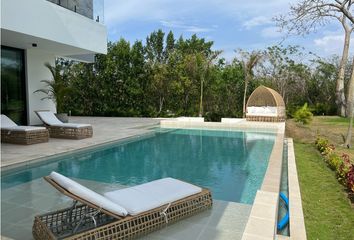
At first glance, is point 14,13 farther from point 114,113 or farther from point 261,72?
point 261,72

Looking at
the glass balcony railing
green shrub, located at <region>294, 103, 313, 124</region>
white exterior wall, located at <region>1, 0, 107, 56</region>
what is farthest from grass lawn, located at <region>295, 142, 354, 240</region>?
the glass balcony railing

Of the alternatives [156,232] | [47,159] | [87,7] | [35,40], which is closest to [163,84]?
[87,7]

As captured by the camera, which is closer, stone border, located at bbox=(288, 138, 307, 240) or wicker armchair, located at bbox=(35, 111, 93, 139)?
stone border, located at bbox=(288, 138, 307, 240)

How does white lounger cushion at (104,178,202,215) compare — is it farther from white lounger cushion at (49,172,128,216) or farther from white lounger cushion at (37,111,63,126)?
white lounger cushion at (37,111,63,126)

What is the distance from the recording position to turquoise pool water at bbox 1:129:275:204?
5.86 metres

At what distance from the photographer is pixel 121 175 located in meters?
6.39

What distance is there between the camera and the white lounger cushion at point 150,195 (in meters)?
3.39

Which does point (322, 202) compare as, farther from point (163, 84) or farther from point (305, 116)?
Result: point (163, 84)

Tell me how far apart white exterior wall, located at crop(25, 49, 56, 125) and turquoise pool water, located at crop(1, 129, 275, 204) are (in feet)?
16.1

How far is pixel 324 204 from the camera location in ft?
16.8

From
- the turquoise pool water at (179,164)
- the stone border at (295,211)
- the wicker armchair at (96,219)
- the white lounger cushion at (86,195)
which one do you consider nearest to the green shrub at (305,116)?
the turquoise pool water at (179,164)

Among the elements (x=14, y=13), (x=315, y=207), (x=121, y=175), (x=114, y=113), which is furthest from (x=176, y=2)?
(x=315, y=207)

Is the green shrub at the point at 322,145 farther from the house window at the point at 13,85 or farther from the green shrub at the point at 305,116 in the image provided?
the house window at the point at 13,85

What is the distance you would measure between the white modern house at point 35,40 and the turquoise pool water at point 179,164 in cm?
398
